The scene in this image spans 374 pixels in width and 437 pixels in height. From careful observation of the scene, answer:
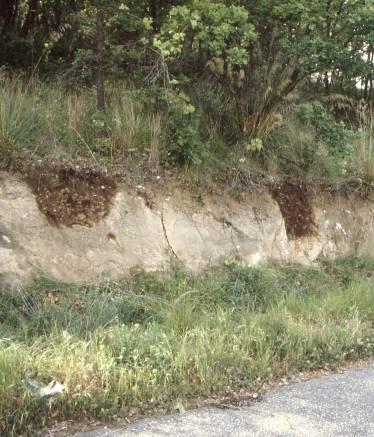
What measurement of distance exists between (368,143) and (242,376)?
20.5 ft

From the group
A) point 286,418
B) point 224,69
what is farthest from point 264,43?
→ point 286,418

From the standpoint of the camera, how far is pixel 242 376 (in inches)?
191

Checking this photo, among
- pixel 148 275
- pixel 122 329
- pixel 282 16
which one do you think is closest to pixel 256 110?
pixel 282 16

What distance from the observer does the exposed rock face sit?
6496 millimetres

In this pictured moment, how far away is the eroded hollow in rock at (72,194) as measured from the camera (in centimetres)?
677

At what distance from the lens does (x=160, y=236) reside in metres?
7.32

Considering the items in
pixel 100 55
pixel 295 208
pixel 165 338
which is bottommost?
pixel 165 338

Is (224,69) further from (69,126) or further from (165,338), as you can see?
(165,338)

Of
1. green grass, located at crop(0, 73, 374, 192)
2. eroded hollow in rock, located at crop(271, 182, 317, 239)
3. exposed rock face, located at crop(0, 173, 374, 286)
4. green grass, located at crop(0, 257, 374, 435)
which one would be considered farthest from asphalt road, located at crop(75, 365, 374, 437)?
eroded hollow in rock, located at crop(271, 182, 317, 239)

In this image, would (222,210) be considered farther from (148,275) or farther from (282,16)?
(282,16)

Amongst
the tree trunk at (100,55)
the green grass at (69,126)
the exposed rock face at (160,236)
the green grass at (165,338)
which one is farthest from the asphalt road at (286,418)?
the tree trunk at (100,55)

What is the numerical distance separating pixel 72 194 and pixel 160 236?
126 centimetres

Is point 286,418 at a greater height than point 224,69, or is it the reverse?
point 224,69

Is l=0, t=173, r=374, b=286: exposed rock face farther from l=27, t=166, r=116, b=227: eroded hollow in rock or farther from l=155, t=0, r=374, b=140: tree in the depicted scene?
l=155, t=0, r=374, b=140: tree
